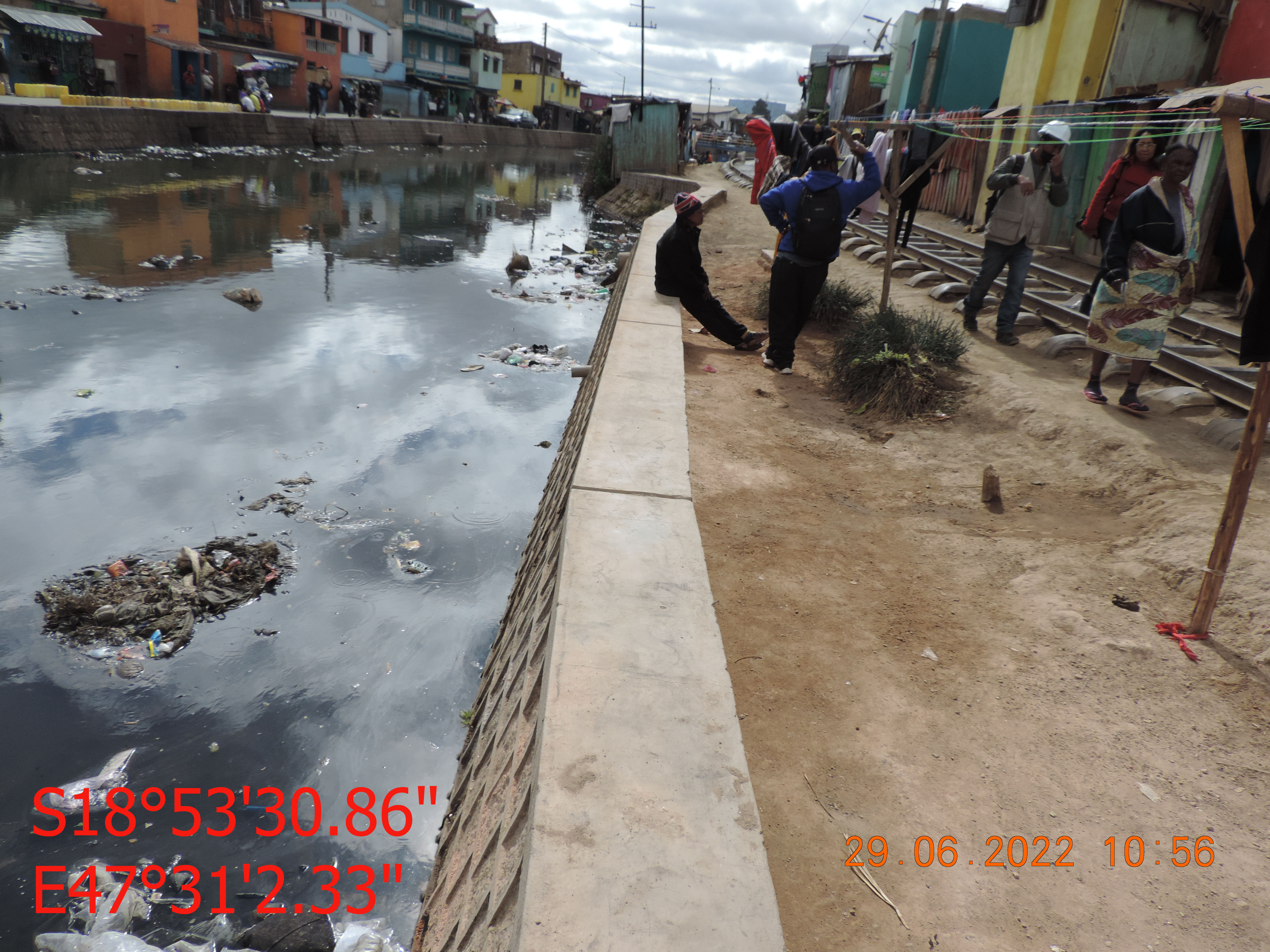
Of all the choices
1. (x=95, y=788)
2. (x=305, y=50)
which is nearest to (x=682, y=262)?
(x=95, y=788)

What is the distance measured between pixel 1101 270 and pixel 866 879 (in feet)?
15.6

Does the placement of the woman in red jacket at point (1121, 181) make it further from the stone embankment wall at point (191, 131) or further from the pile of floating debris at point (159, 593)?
the stone embankment wall at point (191, 131)

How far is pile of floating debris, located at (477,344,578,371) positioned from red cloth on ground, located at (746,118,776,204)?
262cm

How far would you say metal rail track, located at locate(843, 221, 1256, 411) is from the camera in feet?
18.3

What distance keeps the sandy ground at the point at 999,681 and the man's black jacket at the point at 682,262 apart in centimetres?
233

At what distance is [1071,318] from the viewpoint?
7426mm

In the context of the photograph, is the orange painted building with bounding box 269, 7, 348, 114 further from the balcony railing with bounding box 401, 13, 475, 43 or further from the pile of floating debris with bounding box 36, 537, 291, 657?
the pile of floating debris with bounding box 36, 537, 291, 657

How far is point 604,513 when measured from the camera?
10.3 feet

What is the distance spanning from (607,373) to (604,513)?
6.75 feet

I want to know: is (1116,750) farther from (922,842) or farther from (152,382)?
(152,382)

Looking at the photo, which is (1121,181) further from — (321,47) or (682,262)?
(321,47)

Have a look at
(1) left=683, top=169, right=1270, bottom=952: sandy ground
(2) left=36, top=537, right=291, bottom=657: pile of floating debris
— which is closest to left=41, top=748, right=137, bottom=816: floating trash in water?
(2) left=36, top=537, right=291, bottom=657: pile of floating debris

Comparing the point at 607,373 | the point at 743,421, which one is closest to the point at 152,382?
the point at 607,373

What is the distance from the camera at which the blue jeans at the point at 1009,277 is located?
265 inches
